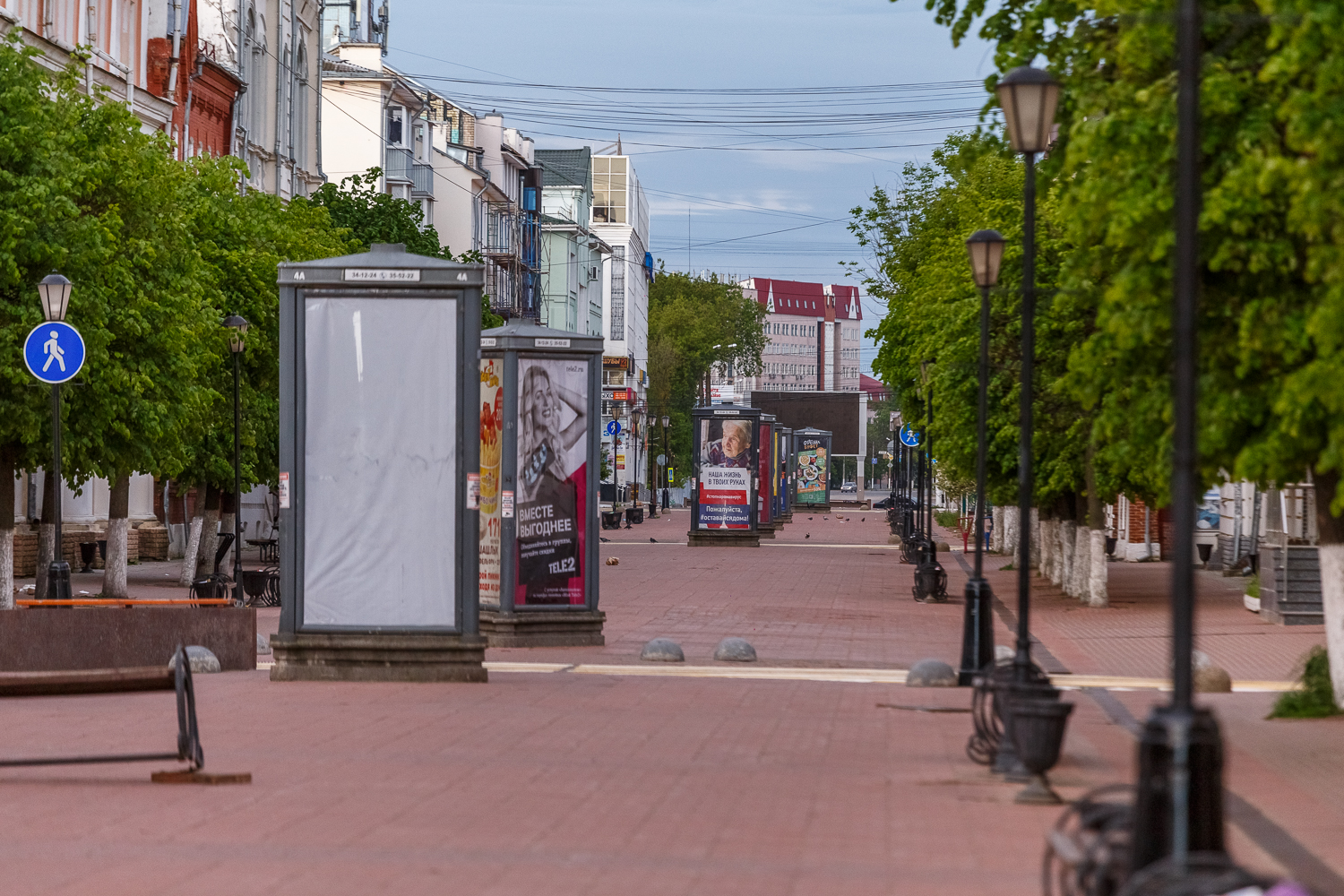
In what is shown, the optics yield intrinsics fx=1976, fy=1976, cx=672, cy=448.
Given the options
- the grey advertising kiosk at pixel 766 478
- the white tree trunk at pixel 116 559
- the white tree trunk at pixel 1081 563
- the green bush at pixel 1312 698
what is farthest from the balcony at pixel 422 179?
the green bush at pixel 1312 698

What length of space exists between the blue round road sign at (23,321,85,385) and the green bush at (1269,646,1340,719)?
460 inches

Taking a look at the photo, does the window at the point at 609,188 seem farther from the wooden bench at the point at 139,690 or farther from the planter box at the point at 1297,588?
the wooden bench at the point at 139,690

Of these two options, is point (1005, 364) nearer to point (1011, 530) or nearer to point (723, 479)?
point (1011, 530)

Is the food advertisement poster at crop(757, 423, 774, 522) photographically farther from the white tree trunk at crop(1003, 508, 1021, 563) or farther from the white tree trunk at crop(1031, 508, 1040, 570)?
the white tree trunk at crop(1031, 508, 1040, 570)

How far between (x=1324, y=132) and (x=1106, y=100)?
3540 millimetres

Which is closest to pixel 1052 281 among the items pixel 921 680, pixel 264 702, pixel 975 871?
pixel 921 680

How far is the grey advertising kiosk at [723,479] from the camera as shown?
54062 millimetres

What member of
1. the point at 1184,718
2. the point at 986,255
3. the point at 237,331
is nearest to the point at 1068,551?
the point at 237,331

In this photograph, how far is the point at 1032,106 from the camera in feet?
41.7

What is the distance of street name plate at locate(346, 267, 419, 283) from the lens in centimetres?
1609

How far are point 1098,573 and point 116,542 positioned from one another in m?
15.2

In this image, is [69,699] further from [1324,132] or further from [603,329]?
[603,329]

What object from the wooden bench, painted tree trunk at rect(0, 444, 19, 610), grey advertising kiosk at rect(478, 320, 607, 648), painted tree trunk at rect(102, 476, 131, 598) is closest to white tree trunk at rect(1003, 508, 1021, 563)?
painted tree trunk at rect(102, 476, 131, 598)

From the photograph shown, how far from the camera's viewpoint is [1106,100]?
44.4ft
